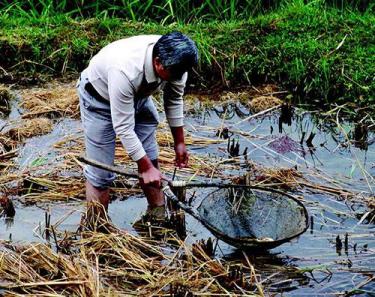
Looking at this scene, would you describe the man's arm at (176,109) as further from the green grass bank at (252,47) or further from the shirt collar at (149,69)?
the green grass bank at (252,47)

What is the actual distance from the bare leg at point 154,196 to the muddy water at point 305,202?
0.23 metres

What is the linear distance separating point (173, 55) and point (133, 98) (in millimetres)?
380

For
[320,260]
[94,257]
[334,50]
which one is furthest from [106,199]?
[334,50]

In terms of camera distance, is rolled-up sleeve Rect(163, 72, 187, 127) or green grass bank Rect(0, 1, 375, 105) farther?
green grass bank Rect(0, 1, 375, 105)

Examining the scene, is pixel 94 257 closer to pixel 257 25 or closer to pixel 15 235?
pixel 15 235

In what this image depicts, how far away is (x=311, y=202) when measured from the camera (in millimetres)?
5273

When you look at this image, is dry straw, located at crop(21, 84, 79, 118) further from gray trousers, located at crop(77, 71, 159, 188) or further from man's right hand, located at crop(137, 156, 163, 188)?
man's right hand, located at crop(137, 156, 163, 188)

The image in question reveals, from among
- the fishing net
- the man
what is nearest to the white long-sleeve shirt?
the man

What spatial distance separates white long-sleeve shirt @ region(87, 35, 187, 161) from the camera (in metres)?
4.07

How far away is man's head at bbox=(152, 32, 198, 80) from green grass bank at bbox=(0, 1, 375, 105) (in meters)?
3.12

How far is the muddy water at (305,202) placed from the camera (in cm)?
441

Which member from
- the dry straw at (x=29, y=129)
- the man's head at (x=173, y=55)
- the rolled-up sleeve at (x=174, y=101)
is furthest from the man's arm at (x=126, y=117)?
the dry straw at (x=29, y=129)

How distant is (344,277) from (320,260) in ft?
0.76

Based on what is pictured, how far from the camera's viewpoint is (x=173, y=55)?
3.92 meters
